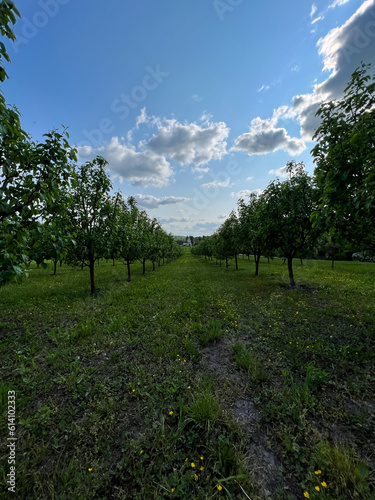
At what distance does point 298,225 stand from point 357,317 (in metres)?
6.74

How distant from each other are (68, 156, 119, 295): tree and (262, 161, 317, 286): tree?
11410 mm

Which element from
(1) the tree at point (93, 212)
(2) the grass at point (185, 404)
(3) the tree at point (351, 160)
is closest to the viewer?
(2) the grass at point (185, 404)

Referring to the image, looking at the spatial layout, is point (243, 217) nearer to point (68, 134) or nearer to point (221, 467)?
point (68, 134)

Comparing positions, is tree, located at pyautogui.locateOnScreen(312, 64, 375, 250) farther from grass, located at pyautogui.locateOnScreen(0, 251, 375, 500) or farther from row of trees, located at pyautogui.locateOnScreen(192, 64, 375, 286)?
grass, located at pyautogui.locateOnScreen(0, 251, 375, 500)

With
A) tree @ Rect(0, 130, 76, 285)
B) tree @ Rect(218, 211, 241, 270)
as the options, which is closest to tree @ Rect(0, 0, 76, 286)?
tree @ Rect(0, 130, 76, 285)

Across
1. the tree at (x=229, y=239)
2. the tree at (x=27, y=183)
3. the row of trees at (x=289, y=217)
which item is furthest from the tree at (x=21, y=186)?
the tree at (x=229, y=239)

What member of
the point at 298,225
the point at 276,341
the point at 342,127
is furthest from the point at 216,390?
the point at 298,225

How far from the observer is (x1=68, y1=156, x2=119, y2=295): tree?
39.3 feet

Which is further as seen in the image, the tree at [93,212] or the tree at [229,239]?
the tree at [229,239]

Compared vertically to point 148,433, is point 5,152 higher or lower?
higher

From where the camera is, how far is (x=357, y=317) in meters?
7.82

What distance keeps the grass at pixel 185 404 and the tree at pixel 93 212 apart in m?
5.61

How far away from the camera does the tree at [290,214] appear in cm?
1252

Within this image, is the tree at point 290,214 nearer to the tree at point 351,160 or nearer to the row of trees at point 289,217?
the row of trees at point 289,217
